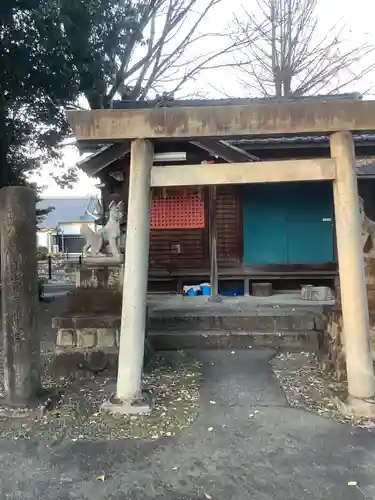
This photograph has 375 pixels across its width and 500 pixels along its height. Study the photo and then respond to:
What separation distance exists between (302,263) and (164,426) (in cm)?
603

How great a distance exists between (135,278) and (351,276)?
2082 mm

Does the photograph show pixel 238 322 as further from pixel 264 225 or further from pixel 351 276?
pixel 264 225

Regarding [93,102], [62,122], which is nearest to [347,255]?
[62,122]

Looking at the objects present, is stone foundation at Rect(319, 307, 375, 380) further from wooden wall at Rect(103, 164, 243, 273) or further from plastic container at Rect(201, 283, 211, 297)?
wooden wall at Rect(103, 164, 243, 273)

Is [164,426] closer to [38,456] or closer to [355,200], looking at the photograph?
[38,456]

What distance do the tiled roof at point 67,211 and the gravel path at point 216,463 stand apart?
3615cm

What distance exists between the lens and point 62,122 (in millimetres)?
9531

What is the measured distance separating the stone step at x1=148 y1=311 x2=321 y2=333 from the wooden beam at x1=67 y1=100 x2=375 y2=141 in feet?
10.1

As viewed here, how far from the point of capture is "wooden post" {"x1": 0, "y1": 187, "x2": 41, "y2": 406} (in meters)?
4.12

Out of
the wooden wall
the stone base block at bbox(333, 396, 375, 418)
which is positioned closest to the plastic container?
the wooden wall

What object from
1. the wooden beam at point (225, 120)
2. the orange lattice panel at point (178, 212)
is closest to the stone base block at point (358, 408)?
the wooden beam at point (225, 120)

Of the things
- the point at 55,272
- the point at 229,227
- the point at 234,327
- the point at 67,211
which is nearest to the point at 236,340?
the point at 234,327

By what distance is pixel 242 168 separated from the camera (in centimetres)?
425

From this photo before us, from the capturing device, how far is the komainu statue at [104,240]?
6133 mm
